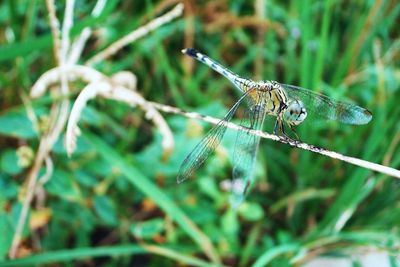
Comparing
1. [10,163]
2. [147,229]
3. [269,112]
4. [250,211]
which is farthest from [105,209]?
[269,112]

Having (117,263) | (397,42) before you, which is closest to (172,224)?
(117,263)

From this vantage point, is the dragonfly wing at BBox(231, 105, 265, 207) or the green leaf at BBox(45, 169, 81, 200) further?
the green leaf at BBox(45, 169, 81, 200)

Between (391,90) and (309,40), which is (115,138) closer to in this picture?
(309,40)

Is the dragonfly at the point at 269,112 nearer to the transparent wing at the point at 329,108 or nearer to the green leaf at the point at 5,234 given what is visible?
the transparent wing at the point at 329,108

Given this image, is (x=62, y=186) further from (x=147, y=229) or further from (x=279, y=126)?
(x=279, y=126)

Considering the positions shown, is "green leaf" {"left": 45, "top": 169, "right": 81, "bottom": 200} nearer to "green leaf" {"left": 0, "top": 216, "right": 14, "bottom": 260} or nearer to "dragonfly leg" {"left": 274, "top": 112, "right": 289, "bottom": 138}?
"green leaf" {"left": 0, "top": 216, "right": 14, "bottom": 260}

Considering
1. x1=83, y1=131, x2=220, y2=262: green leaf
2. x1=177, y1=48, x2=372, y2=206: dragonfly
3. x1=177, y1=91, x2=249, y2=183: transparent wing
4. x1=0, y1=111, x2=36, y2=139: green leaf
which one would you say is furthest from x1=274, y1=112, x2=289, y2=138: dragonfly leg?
x1=0, y1=111, x2=36, y2=139: green leaf
